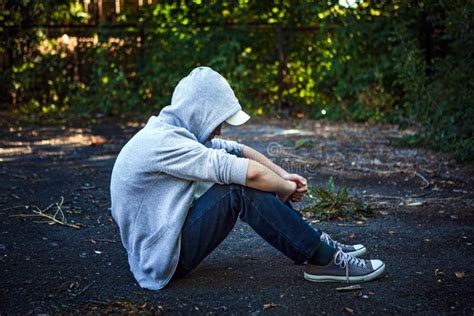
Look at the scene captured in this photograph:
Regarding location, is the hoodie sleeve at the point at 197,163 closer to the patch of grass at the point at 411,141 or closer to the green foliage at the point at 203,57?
the patch of grass at the point at 411,141

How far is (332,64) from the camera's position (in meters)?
10.6

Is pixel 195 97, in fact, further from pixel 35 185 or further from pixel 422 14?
pixel 422 14

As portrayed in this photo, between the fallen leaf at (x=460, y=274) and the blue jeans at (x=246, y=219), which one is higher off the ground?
the blue jeans at (x=246, y=219)

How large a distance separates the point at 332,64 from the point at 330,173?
4.48 m

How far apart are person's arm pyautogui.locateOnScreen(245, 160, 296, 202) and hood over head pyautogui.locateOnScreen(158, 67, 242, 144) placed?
11.6 inches

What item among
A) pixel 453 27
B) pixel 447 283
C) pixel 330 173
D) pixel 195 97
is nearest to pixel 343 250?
pixel 447 283

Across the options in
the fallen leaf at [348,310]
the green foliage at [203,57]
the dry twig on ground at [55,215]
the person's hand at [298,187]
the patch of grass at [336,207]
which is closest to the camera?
the fallen leaf at [348,310]

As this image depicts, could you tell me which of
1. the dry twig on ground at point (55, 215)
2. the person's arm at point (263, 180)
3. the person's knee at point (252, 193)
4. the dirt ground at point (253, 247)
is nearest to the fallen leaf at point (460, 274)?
the dirt ground at point (253, 247)

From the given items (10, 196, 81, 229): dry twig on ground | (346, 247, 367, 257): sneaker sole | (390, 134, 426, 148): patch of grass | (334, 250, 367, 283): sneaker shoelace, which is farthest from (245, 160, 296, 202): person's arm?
(390, 134, 426, 148): patch of grass

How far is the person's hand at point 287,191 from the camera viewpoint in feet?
10.8

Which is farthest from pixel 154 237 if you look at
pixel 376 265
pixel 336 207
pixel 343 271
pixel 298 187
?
pixel 336 207

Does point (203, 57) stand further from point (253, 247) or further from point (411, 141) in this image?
point (253, 247)

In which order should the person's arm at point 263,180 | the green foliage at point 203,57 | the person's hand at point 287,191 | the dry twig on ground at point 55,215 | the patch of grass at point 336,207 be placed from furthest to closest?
the green foliage at point 203,57 < the patch of grass at point 336,207 < the dry twig on ground at point 55,215 < the person's hand at point 287,191 < the person's arm at point 263,180

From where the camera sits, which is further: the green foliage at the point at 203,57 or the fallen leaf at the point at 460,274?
the green foliage at the point at 203,57
